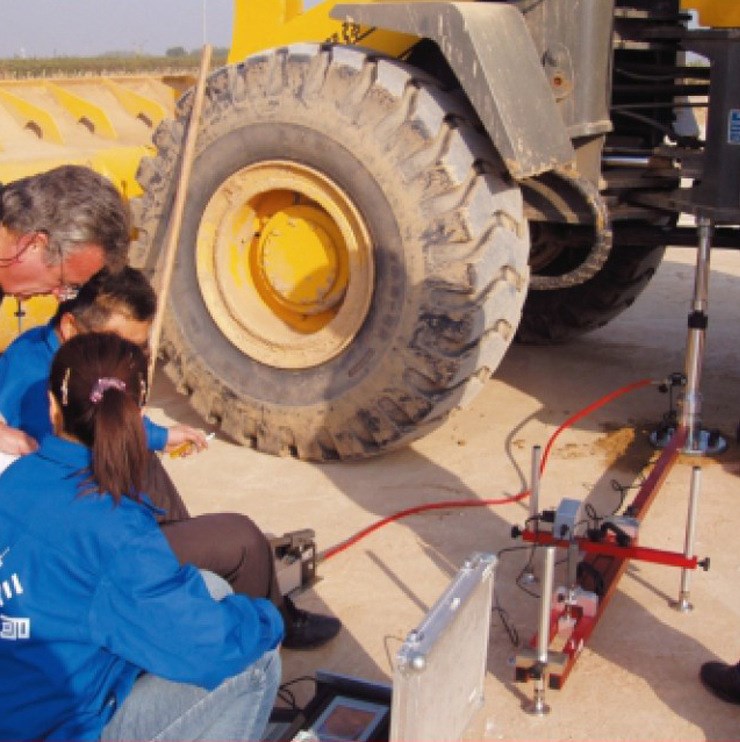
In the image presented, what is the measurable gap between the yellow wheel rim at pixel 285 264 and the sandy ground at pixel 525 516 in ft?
1.83

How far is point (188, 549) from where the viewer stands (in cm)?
319

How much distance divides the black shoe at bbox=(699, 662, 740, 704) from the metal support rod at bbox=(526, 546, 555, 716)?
0.49 m

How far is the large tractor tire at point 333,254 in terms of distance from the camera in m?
4.61

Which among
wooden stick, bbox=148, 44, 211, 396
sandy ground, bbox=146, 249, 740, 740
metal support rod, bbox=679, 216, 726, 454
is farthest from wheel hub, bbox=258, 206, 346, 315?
metal support rod, bbox=679, 216, 726, 454

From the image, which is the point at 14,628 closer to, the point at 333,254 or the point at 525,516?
the point at 525,516

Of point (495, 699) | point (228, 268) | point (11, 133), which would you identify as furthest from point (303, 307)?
point (11, 133)

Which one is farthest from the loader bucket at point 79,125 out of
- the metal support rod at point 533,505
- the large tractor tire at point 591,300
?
the metal support rod at point 533,505

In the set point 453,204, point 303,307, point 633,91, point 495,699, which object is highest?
point 633,91

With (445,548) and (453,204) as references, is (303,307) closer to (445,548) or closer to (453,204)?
(453,204)

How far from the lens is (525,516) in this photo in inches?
181

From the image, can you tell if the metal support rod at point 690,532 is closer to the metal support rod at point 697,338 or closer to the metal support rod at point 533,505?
the metal support rod at point 533,505

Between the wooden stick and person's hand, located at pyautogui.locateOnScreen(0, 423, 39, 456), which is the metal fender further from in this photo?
person's hand, located at pyautogui.locateOnScreen(0, 423, 39, 456)

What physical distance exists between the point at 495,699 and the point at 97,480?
5.02 ft

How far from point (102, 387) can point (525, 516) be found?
8.35ft
